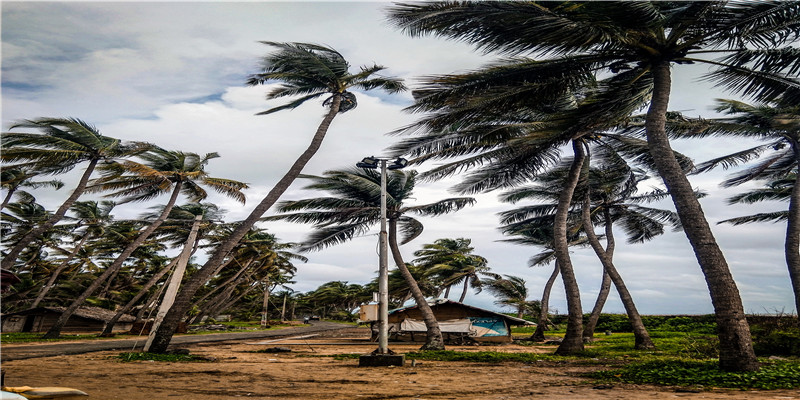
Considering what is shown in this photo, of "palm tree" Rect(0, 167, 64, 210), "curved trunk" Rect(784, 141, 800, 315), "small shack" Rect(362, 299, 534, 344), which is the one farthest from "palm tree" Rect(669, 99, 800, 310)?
"palm tree" Rect(0, 167, 64, 210)

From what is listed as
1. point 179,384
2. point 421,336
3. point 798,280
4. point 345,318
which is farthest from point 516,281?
point 345,318

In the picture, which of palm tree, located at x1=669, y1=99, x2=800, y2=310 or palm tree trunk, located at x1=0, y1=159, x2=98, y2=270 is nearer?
palm tree, located at x1=669, y1=99, x2=800, y2=310

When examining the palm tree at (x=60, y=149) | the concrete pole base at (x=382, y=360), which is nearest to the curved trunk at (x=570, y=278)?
the concrete pole base at (x=382, y=360)

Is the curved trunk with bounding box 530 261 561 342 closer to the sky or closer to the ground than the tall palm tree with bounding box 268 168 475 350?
closer to the ground

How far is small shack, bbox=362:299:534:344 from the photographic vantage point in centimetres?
2720

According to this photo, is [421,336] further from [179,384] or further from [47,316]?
[47,316]

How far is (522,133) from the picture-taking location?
14586 mm

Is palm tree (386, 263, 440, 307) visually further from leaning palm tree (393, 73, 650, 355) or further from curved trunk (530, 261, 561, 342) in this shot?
leaning palm tree (393, 73, 650, 355)

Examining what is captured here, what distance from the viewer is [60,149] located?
20.4m

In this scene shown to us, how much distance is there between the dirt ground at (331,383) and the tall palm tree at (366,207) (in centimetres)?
760

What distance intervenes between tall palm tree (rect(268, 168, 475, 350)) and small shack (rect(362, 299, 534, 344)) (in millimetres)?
8132

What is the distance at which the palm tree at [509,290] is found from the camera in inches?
1567

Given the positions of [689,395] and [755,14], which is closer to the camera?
[689,395]

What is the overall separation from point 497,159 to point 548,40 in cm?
718
